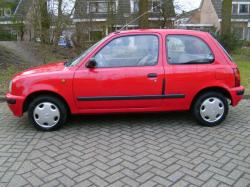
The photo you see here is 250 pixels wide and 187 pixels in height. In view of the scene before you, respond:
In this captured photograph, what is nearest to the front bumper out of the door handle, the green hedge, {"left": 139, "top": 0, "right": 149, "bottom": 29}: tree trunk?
the door handle

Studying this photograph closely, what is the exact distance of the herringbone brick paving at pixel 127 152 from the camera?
145 inches

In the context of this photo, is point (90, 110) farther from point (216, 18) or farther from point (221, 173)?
point (216, 18)

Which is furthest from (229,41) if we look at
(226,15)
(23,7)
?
(23,7)

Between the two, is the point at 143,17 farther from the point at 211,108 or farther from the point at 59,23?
the point at 211,108

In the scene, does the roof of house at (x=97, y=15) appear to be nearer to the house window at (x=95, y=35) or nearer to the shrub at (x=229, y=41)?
the house window at (x=95, y=35)

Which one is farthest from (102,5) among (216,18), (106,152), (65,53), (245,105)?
(216,18)

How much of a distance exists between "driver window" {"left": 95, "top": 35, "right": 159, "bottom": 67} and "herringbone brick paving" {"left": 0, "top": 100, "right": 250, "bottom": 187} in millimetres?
1119

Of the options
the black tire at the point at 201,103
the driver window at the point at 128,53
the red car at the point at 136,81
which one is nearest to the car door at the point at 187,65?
the red car at the point at 136,81

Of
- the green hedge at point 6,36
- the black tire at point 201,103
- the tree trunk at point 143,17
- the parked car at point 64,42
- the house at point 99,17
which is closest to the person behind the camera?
the black tire at point 201,103

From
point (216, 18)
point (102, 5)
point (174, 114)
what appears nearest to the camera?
point (174, 114)

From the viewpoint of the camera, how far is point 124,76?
17.1 feet

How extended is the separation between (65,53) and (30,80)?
37.7 ft

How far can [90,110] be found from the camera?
5.37 m

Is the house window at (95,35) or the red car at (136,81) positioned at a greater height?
the house window at (95,35)
